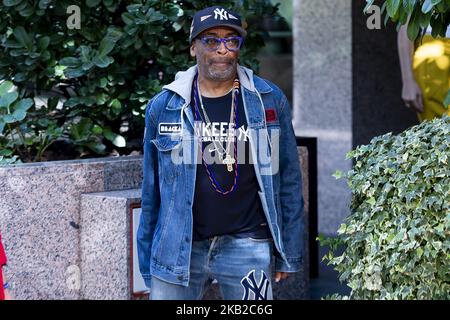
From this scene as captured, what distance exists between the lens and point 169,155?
4.82 metres

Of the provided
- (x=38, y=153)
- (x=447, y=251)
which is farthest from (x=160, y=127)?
(x=38, y=153)

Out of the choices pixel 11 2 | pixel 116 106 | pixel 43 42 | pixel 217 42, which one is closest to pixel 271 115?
pixel 217 42

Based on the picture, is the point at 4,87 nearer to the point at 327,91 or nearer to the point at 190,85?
the point at 190,85

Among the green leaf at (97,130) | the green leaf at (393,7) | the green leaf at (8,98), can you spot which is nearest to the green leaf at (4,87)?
the green leaf at (8,98)

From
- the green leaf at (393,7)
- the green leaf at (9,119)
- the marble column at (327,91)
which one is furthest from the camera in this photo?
the marble column at (327,91)

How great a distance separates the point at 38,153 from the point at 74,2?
1027mm

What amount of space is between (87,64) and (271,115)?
2.01 m

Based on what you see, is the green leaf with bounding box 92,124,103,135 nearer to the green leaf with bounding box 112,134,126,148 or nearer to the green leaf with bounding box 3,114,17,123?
the green leaf with bounding box 112,134,126,148

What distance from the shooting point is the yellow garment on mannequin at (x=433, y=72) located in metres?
7.18

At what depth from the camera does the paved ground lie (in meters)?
7.89

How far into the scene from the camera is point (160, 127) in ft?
15.9

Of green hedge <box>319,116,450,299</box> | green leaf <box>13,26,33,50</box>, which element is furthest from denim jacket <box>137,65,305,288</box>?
green leaf <box>13,26,33,50</box>

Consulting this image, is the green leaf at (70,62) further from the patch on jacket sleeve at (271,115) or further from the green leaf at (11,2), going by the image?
the patch on jacket sleeve at (271,115)

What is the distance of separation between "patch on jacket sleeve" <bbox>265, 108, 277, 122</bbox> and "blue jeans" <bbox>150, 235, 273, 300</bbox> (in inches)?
22.5
